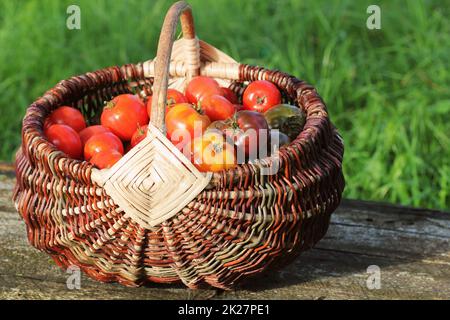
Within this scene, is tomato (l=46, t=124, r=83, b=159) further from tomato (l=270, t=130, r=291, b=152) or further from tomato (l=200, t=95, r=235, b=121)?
tomato (l=270, t=130, r=291, b=152)

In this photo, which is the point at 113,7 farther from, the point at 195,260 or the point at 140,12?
the point at 195,260

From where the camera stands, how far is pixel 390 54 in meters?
4.14

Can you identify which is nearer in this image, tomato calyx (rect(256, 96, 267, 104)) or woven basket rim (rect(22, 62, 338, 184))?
woven basket rim (rect(22, 62, 338, 184))

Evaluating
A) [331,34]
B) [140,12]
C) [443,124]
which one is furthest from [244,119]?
[140,12]

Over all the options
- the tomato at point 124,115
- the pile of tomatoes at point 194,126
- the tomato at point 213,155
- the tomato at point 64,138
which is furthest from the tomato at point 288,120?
the tomato at point 64,138

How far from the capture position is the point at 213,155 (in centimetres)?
193

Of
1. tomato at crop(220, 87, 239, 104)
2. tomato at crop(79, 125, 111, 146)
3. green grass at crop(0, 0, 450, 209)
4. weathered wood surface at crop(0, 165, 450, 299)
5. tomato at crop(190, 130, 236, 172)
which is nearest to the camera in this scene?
tomato at crop(190, 130, 236, 172)

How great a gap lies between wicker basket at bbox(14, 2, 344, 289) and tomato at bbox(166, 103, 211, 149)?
0.25 meters

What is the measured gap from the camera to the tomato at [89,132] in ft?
7.40

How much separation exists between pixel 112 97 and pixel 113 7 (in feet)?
6.46

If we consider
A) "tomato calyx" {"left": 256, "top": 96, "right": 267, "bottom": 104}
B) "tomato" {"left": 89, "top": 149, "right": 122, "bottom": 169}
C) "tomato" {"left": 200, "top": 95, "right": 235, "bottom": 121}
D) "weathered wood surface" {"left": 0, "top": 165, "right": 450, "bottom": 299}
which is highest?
"tomato calyx" {"left": 256, "top": 96, "right": 267, "bottom": 104}

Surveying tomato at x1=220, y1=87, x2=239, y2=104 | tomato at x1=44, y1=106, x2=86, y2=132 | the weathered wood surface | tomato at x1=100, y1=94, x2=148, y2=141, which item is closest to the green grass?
the weathered wood surface

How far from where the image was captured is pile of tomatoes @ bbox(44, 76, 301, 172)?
198 cm

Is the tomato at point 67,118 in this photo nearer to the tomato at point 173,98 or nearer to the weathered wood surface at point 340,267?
the tomato at point 173,98
